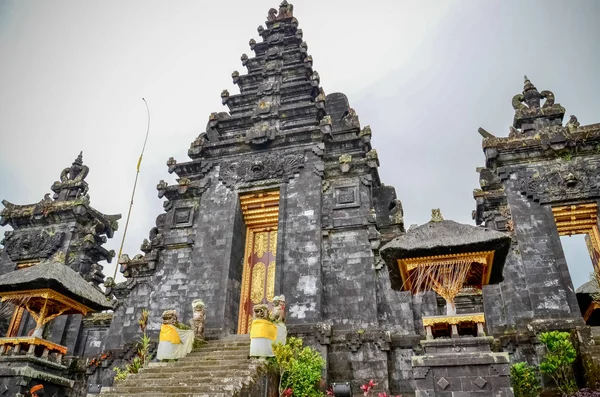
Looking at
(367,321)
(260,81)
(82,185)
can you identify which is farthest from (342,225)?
(82,185)

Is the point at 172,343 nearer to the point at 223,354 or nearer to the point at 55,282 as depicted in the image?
the point at 223,354

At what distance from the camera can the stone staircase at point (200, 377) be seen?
30.4ft

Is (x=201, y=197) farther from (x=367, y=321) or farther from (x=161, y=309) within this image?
(x=367, y=321)

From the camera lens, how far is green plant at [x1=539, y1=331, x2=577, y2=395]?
34.8 feet

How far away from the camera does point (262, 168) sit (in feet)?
53.1

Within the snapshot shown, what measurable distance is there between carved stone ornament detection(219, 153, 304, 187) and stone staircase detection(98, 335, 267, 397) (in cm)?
616

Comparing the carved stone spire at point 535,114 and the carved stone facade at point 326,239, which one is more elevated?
the carved stone spire at point 535,114

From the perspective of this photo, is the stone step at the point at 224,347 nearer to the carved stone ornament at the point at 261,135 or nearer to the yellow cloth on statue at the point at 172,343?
the yellow cloth on statue at the point at 172,343

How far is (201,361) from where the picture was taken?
443 inches

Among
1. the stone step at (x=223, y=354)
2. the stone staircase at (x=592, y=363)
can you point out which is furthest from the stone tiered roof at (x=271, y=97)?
the stone staircase at (x=592, y=363)

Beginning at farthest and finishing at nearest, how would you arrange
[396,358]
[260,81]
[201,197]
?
[260,81], [201,197], [396,358]

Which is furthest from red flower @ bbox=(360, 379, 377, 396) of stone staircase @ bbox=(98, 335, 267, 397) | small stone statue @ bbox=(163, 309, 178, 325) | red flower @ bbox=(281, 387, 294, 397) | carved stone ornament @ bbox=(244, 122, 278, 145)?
carved stone ornament @ bbox=(244, 122, 278, 145)

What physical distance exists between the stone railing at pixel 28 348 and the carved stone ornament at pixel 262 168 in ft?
24.5

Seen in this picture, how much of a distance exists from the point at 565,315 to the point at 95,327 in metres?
15.9
